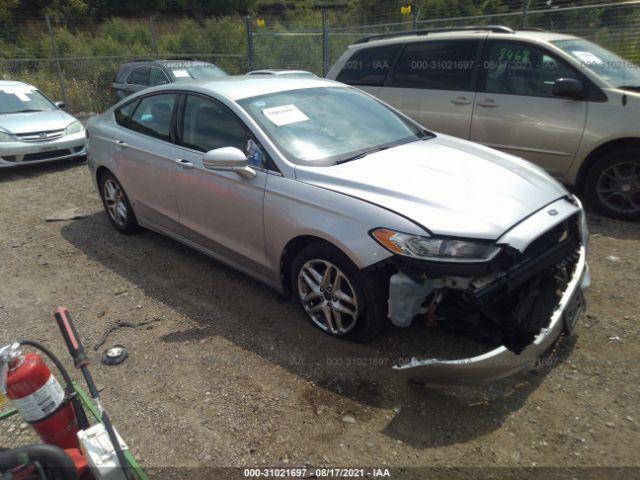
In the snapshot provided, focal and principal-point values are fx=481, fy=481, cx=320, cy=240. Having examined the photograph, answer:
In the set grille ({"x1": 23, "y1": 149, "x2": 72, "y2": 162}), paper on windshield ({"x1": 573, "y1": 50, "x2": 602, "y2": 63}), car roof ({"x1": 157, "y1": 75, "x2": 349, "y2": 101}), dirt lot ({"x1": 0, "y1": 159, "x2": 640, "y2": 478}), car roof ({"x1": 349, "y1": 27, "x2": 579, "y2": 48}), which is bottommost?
grille ({"x1": 23, "y1": 149, "x2": 72, "y2": 162})

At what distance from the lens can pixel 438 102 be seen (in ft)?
19.0

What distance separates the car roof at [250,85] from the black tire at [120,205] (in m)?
1.25

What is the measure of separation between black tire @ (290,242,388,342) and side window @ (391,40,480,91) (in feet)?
11.8

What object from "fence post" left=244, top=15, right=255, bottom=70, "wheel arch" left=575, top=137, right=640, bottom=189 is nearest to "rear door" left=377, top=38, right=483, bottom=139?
"wheel arch" left=575, top=137, right=640, bottom=189

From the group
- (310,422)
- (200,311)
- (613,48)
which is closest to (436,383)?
(310,422)

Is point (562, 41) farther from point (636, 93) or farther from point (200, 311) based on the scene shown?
point (200, 311)

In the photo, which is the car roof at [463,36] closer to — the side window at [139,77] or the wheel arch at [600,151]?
the wheel arch at [600,151]

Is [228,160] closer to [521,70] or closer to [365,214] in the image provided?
[365,214]

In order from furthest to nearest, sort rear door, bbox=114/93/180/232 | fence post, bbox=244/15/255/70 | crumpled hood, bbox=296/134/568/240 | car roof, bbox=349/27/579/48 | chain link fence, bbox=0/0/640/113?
fence post, bbox=244/15/255/70, chain link fence, bbox=0/0/640/113, car roof, bbox=349/27/579/48, rear door, bbox=114/93/180/232, crumpled hood, bbox=296/134/568/240

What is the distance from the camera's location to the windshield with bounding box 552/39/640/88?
4941 mm

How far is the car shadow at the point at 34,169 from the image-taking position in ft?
26.0

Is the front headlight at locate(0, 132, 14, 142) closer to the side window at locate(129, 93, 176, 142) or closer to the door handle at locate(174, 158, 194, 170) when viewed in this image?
the side window at locate(129, 93, 176, 142)

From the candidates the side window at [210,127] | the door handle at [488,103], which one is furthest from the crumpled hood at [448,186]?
the door handle at [488,103]

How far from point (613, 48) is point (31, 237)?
33.2 feet
